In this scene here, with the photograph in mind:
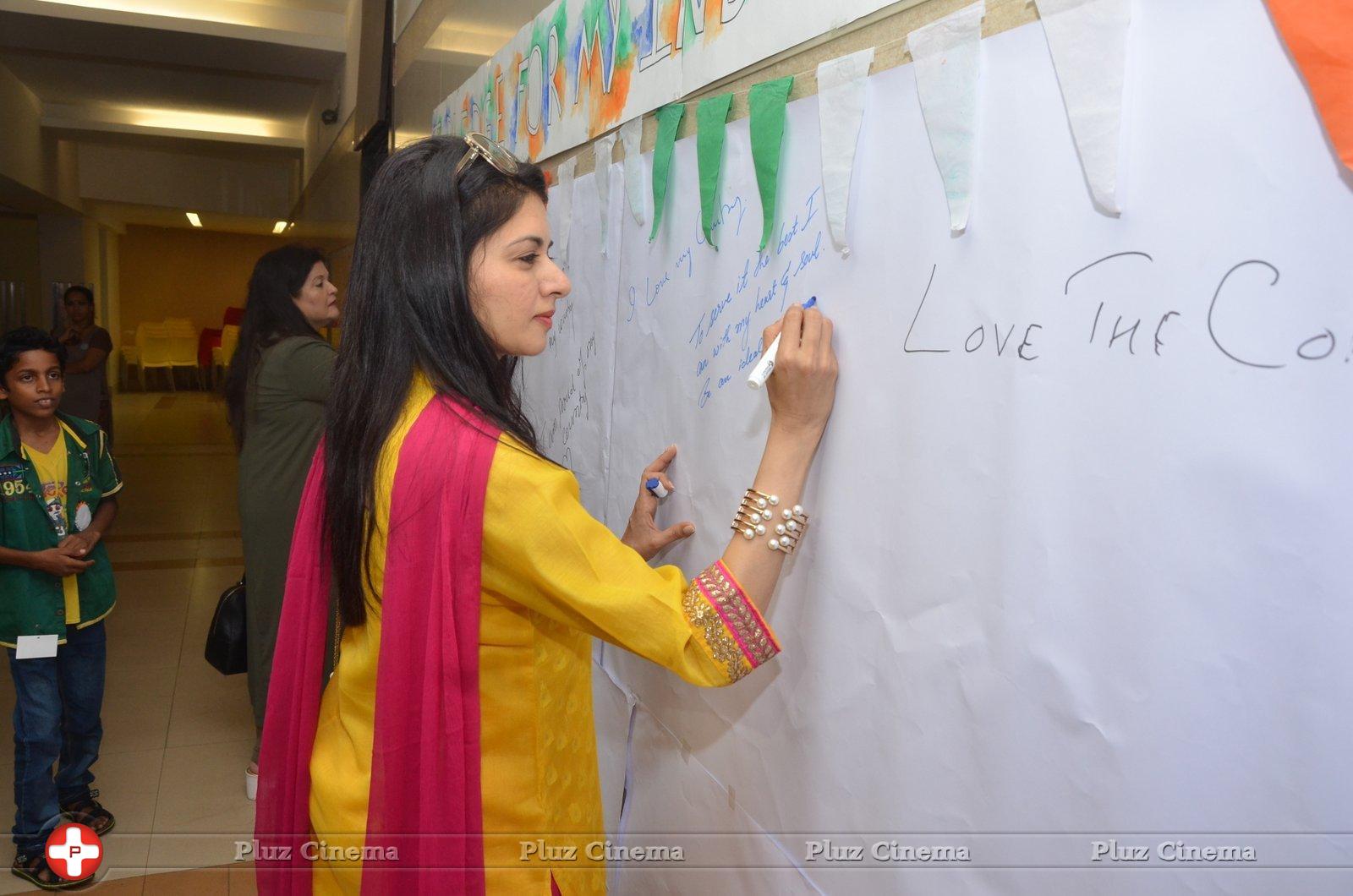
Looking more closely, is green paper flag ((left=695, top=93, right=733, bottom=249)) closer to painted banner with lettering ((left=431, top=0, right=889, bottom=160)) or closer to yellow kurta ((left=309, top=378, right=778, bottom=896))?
painted banner with lettering ((left=431, top=0, right=889, bottom=160))

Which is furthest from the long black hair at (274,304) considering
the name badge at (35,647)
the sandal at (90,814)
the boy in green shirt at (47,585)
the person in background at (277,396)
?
the sandal at (90,814)

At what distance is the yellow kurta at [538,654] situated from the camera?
3.02 feet

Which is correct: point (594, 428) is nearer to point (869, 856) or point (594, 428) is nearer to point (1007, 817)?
point (869, 856)

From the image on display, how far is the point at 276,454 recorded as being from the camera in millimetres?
2572

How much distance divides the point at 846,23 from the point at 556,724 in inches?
33.4

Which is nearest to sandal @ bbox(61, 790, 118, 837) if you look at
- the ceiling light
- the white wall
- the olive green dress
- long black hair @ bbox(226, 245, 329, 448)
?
the olive green dress

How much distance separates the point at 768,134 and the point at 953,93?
0.30m

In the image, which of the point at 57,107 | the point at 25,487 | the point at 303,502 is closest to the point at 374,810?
the point at 303,502

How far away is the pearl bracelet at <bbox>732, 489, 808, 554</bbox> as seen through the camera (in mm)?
994

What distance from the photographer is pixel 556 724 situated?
1.10 m

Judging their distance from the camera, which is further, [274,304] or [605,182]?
[274,304]

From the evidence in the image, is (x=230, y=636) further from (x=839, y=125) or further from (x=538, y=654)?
(x=839, y=125)

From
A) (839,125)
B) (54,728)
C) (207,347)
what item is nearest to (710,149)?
(839,125)

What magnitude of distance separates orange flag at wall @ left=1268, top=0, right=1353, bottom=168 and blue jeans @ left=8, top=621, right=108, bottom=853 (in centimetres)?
271
